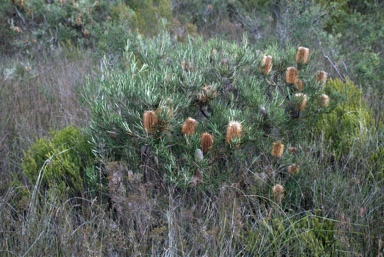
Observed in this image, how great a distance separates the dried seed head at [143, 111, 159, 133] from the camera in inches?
111

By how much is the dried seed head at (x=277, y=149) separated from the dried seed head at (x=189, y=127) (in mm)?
538

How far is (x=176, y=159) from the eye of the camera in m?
3.13

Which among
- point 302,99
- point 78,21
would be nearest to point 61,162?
point 302,99

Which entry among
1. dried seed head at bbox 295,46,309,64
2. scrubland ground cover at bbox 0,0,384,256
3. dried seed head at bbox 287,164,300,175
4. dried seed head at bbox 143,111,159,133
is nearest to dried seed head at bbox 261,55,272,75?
scrubland ground cover at bbox 0,0,384,256

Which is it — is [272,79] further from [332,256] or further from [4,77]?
[4,77]

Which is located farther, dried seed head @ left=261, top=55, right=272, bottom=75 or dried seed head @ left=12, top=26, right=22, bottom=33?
dried seed head @ left=12, top=26, right=22, bottom=33

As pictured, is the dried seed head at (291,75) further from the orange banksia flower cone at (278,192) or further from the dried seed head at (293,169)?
the orange banksia flower cone at (278,192)

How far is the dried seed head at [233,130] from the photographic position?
290 cm

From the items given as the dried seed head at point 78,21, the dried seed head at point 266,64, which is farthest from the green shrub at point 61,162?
the dried seed head at point 78,21

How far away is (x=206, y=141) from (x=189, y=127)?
13 centimetres

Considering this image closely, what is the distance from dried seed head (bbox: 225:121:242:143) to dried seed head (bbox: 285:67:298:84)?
755 mm

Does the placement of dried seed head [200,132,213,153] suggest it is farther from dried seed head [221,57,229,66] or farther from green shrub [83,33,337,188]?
dried seed head [221,57,229,66]

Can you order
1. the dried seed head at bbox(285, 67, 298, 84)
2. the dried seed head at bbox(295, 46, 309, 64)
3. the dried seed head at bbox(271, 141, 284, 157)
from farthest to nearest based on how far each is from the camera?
the dried seed head at bbox(295, 46, 309, 64) → the dried seed head at bbox(285, 67, 298, 84) → the dried seed head at bbox(271, 141, 284, 157)

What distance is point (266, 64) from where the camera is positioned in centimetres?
349
